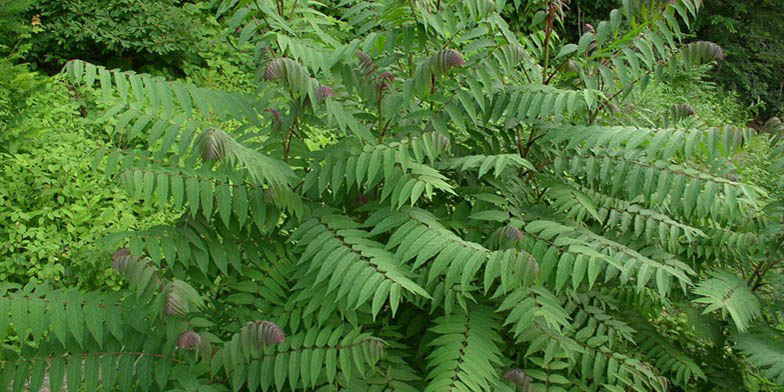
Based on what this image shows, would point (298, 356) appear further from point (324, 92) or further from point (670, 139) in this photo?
point (670, 139)

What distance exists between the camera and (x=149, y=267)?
81.3 inches

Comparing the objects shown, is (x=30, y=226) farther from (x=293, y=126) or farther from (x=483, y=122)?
(x=483, y=122)

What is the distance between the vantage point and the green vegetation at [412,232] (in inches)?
85.7

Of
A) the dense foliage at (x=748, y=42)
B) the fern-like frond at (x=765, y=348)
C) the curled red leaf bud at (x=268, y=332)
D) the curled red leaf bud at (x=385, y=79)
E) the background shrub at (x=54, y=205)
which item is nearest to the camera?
the curled red leaf bud at (x=268, y=332)

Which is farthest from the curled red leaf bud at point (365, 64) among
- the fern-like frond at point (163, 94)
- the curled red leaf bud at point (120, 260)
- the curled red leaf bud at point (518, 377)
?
the curled red leaf bud at point (518, 377)

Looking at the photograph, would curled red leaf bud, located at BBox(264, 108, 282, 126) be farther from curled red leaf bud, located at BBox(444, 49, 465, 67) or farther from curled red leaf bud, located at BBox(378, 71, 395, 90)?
curled red leaf bud, located at BBox(444, 49, 465, 67)

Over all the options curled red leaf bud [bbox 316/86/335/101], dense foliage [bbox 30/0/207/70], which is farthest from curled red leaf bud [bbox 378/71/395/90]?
dense foliage [bbox 30/0/207/70]

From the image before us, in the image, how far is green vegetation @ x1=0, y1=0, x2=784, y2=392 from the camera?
218 cm

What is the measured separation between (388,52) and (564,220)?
94cm

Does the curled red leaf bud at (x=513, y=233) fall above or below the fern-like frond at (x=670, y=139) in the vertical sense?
below

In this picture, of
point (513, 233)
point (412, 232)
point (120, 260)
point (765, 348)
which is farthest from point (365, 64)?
point (765, 348)

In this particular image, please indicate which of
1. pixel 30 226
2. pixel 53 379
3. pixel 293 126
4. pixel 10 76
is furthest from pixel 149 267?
pixel 10 76

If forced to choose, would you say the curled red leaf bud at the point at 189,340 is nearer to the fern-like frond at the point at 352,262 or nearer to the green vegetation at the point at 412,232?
the green vegetation at the point at 412,232

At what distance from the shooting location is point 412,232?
2207 mm
